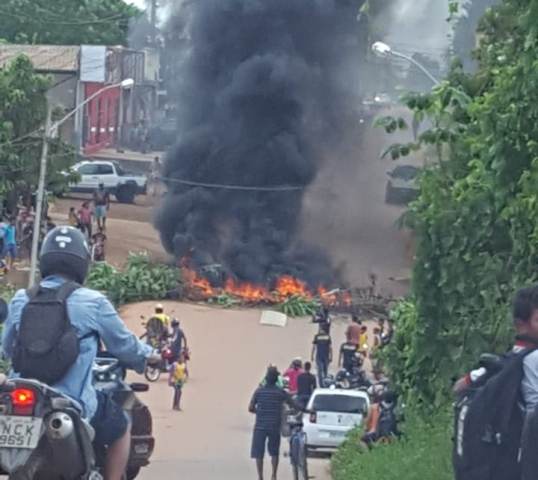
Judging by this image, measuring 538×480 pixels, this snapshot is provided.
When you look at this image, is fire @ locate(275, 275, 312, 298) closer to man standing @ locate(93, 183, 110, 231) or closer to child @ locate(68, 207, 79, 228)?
man standing @ locate(93, 183, 110, 231)

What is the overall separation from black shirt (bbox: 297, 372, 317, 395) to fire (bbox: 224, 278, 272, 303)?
788 inches

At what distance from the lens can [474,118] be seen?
15.2m

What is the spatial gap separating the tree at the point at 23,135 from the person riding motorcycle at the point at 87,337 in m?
40.9

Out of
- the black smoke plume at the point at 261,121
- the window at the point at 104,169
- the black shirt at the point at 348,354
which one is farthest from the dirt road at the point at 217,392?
the window at the point at 104,169

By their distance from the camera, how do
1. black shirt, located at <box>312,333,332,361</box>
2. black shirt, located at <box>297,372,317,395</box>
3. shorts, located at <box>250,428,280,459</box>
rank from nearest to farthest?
shorts, located at <box>250,428,280,459</box>, black shirt, located at <box>297,372,317,395</box>, black shirt, located at <box>312,333,332,361</box>

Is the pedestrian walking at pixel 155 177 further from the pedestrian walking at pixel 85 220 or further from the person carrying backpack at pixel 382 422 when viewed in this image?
the person carrying backpack at pixel 382 422

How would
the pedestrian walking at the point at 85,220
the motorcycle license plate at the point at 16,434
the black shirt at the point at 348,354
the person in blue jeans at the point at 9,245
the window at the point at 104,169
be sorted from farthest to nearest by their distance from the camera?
the window at the point at 104,169
the pedestrian walking at the point at 85,220
the person in blue jeans at the point at 9,245
the black shirt at the point at 348,354
the motorcycle license plate at the point at 16,434

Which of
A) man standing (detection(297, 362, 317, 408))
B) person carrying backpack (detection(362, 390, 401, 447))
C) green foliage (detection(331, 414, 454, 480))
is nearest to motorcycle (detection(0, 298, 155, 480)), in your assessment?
green foliage (detection(331, 414, 454, 480))

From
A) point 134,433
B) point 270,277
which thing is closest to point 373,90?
point 270,277

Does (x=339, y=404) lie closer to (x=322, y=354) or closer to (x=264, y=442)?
(x=264, y=442)

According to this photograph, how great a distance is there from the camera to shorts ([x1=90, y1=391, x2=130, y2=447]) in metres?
7.71

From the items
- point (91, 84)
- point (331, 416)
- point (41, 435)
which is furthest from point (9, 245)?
point (41, 435)

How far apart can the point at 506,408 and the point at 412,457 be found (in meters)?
8.35

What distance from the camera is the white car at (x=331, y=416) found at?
27.6m
